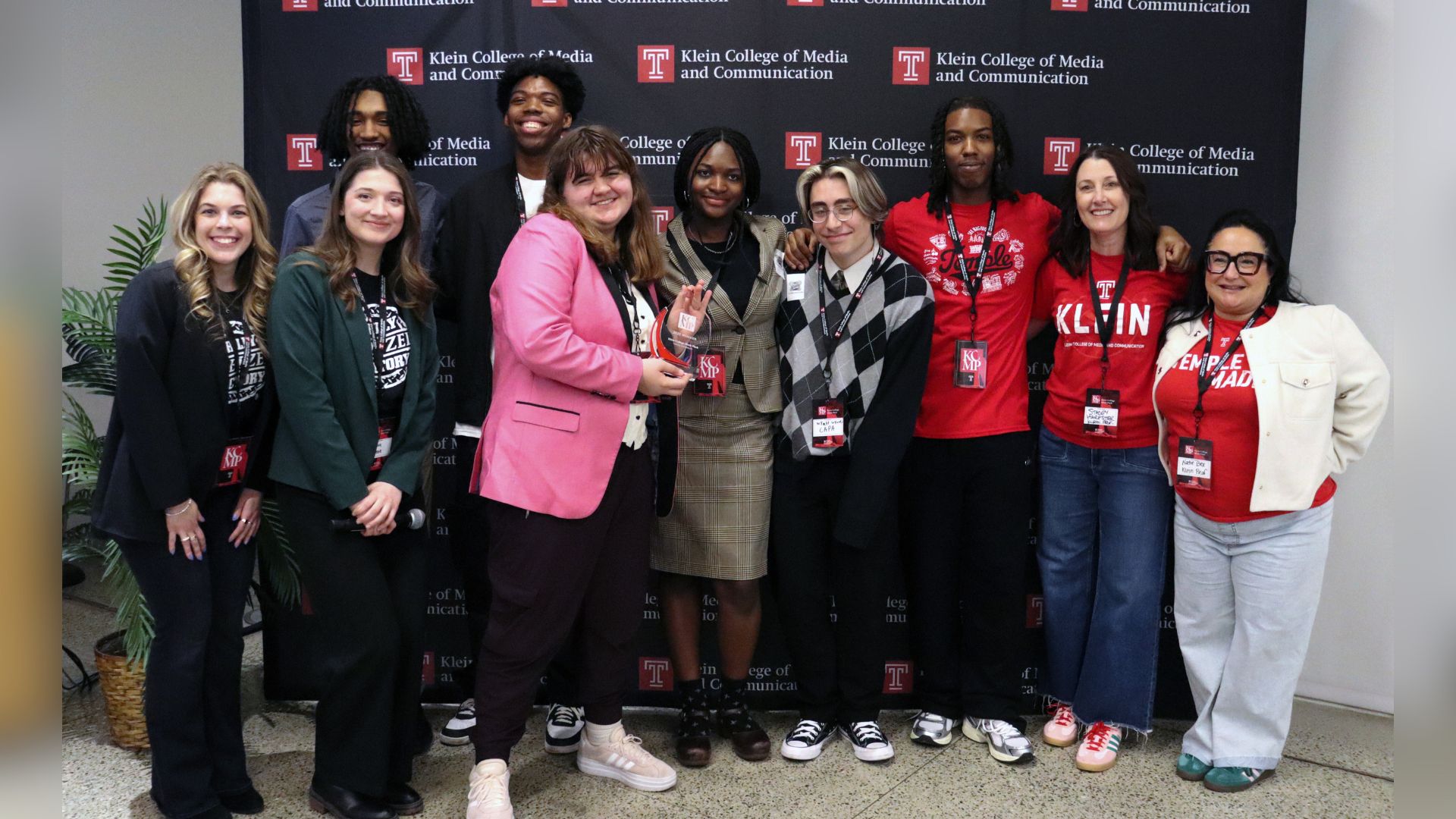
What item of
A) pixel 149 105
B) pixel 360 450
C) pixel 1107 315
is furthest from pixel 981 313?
pixel 149 105

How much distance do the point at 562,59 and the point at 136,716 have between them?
95.7 inches

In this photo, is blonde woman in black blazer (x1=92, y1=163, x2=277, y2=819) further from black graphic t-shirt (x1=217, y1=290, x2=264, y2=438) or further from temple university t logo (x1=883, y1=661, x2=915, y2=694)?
temple university t logo (x1=883, y1=661, x2=915, y2=694)

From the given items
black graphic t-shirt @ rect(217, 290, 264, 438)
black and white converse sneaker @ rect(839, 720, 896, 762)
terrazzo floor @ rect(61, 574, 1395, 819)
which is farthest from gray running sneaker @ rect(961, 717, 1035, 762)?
black graphic t-shirt @ rect(217, 290, 264, 438)

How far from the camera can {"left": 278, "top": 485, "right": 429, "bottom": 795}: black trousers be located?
96.7 inches

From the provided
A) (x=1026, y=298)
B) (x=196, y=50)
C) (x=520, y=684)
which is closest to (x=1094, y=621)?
(x=1026, y=298)

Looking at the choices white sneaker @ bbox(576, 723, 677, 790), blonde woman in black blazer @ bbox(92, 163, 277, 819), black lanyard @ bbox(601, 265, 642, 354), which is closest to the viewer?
blonde woman in black blazer @ bbox(92, 163, 277, 819)

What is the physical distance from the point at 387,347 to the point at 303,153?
4.23ft

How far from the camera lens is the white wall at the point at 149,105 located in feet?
14.0

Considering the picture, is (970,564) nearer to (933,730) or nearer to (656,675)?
(933,730)

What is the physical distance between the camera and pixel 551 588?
2535mm

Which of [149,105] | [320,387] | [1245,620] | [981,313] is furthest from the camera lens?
[149,105]

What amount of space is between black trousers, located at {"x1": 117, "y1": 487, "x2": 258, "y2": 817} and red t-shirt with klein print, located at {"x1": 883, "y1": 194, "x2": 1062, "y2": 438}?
6.37ft

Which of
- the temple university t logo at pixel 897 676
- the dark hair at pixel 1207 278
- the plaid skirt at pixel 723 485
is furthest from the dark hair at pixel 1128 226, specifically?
the temple university t logo at pixel 897 676

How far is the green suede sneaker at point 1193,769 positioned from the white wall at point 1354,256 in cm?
84
